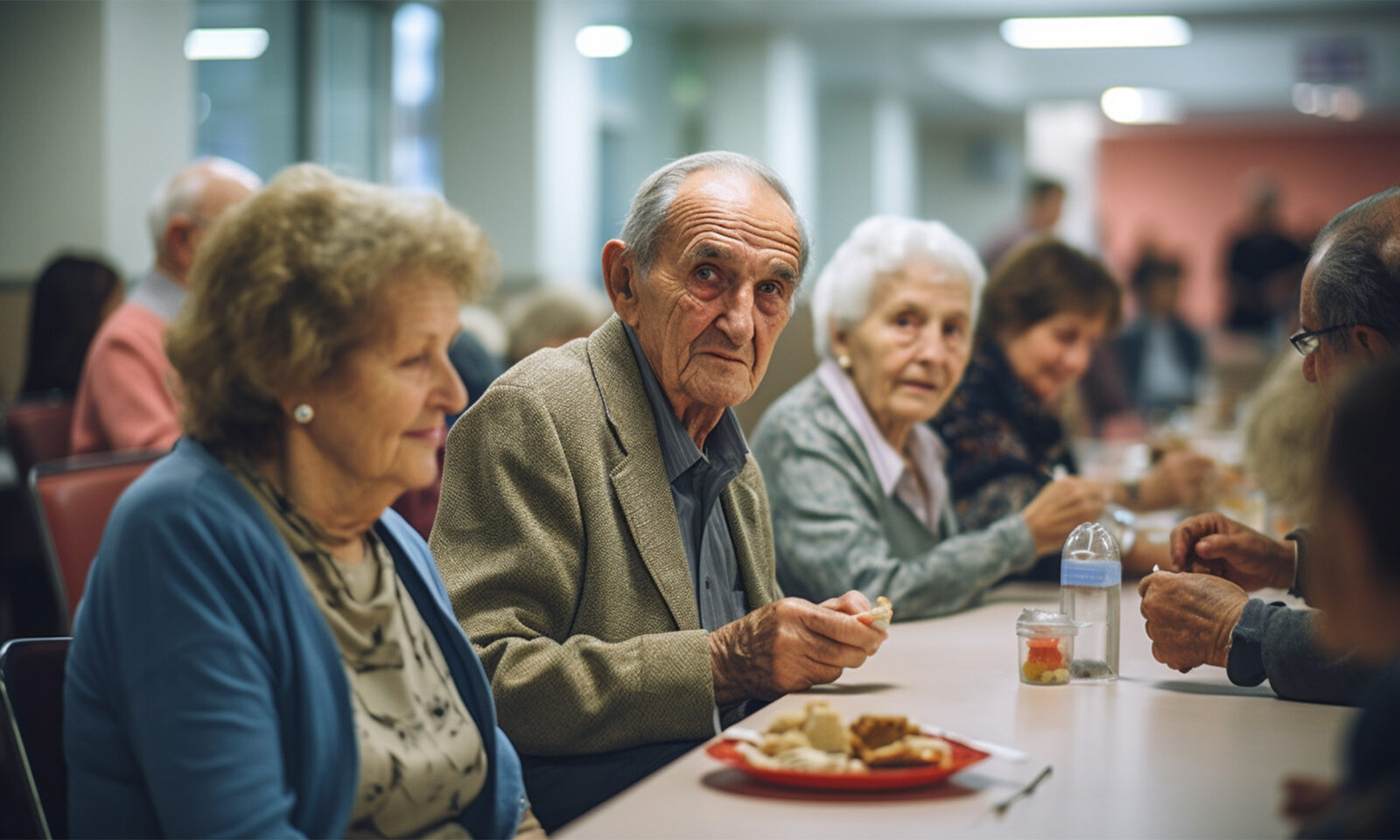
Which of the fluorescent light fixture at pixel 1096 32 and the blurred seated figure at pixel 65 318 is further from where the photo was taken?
the fluorescent light fixture at pixel 1096 32

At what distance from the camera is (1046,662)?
171cm

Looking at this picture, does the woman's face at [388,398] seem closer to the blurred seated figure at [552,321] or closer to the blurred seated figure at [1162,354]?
the blurred seated figure at [552,321]

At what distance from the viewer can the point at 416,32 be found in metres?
8.30

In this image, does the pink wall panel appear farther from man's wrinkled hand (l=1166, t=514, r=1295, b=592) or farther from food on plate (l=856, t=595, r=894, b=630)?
food on plate (l=856, t=595, r=894, b=630)

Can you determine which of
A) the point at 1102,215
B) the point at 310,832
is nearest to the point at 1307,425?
the point at 310,832

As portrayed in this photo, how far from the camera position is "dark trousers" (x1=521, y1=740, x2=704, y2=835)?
5.37ft

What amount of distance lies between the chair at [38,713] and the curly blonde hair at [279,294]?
1.03 ft

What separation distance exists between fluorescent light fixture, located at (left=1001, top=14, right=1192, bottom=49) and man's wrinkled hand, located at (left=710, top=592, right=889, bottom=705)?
9.33 meters

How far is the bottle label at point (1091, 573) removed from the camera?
70.4 inches

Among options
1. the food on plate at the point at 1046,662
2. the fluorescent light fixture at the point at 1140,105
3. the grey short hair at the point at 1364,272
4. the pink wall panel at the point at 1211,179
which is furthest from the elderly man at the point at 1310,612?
the pink wall panel at the point at 1211,179

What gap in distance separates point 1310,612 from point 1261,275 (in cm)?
963

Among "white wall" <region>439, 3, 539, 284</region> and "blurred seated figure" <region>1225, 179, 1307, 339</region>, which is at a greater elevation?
"white wall" <region>439, 3, 539, 284</region>

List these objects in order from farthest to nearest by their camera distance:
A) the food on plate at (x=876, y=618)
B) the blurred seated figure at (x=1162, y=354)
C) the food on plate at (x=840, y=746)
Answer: the blurred seated figure at (x=1162, y=354) < the food on plate at (x=876, y=618) < the food on plate at (x=840, y=746)

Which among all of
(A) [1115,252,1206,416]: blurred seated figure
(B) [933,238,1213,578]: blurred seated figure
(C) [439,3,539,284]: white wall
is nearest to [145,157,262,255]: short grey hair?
(B) [933,238,1213,578]: blurred seated figure
